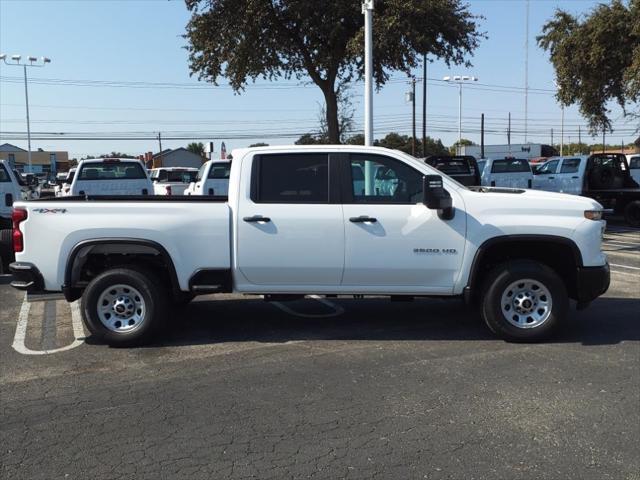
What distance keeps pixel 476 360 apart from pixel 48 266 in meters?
4.19

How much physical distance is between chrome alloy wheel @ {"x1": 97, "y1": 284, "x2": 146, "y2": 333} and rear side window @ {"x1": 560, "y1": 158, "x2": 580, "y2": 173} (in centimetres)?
1553

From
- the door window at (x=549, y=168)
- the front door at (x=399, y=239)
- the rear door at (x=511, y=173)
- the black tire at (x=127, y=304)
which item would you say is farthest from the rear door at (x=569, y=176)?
the black tire at (x=127, y=304)

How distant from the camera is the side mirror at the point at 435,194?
226 inches

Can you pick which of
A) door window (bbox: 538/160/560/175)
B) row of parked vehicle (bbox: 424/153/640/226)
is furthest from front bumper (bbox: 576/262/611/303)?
door window (bbox: 538/160/560/175)

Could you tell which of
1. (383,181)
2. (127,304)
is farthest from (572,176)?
(127,304)

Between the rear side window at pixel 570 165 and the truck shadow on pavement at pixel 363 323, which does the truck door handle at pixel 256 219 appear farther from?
the rear side window at pixel 570 165

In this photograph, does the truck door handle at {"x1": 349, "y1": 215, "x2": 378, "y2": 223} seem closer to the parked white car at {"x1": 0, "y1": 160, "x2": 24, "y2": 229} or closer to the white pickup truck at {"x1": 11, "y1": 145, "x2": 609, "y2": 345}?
the white pickup truck at {"x1": 11, "y1": 145, "x2": 609, "y2": 345}

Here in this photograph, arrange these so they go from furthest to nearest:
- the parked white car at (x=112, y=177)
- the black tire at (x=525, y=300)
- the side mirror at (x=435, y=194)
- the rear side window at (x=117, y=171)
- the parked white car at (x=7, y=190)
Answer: the rear side window at (x=117, y=171), the parked white car at (x=112, y=177), the parked white car at (x=7, y=190), the black tire at (x=525, y=300), the side mirror at (x=435, y=194)

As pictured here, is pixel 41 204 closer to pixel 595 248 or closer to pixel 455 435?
pixel 455 435

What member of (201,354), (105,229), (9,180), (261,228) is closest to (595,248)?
(261,228)

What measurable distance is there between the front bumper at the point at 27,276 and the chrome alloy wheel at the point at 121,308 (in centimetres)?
62

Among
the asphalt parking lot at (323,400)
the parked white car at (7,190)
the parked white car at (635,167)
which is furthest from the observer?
the parked white car at (635,167)

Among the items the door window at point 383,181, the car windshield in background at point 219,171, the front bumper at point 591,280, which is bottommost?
the front bumper at point 591,280

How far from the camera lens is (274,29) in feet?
63.3
